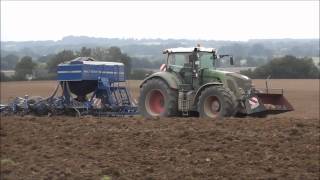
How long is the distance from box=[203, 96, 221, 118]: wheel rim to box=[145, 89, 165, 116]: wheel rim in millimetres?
1680

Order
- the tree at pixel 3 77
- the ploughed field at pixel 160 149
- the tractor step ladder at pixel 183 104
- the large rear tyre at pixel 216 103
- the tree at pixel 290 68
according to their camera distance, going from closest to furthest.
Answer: the ploughed field at pixel 160 149
the large rear tyre at pixel 216 103
the tractor step ladder at pixel 183 104
the tree at pixel 290 68
the tree at pixel 3 77

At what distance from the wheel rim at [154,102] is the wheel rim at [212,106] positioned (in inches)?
66.1

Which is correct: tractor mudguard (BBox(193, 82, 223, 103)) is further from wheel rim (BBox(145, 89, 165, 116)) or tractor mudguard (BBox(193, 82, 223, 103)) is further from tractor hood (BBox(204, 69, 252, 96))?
wheel rim (BBox(145, 89, 165, 116))

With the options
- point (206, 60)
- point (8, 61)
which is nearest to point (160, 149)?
point (206, 60)

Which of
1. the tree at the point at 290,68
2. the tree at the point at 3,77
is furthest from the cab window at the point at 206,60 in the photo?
the tree at the point at 3,77

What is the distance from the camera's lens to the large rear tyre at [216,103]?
13047mm

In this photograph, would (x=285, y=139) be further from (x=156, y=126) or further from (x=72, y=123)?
(x=72, y=123)

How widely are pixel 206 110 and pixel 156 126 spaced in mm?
4162

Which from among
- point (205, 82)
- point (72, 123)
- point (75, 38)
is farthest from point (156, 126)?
point (75, 38)

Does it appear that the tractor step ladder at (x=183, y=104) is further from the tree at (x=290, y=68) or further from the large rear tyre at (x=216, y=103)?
the tree at (x=290, y=68)

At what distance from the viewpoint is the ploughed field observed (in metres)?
6.52

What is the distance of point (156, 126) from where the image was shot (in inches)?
373

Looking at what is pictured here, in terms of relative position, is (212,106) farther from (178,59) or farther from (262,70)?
(262,70)

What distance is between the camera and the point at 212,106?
13594mm
